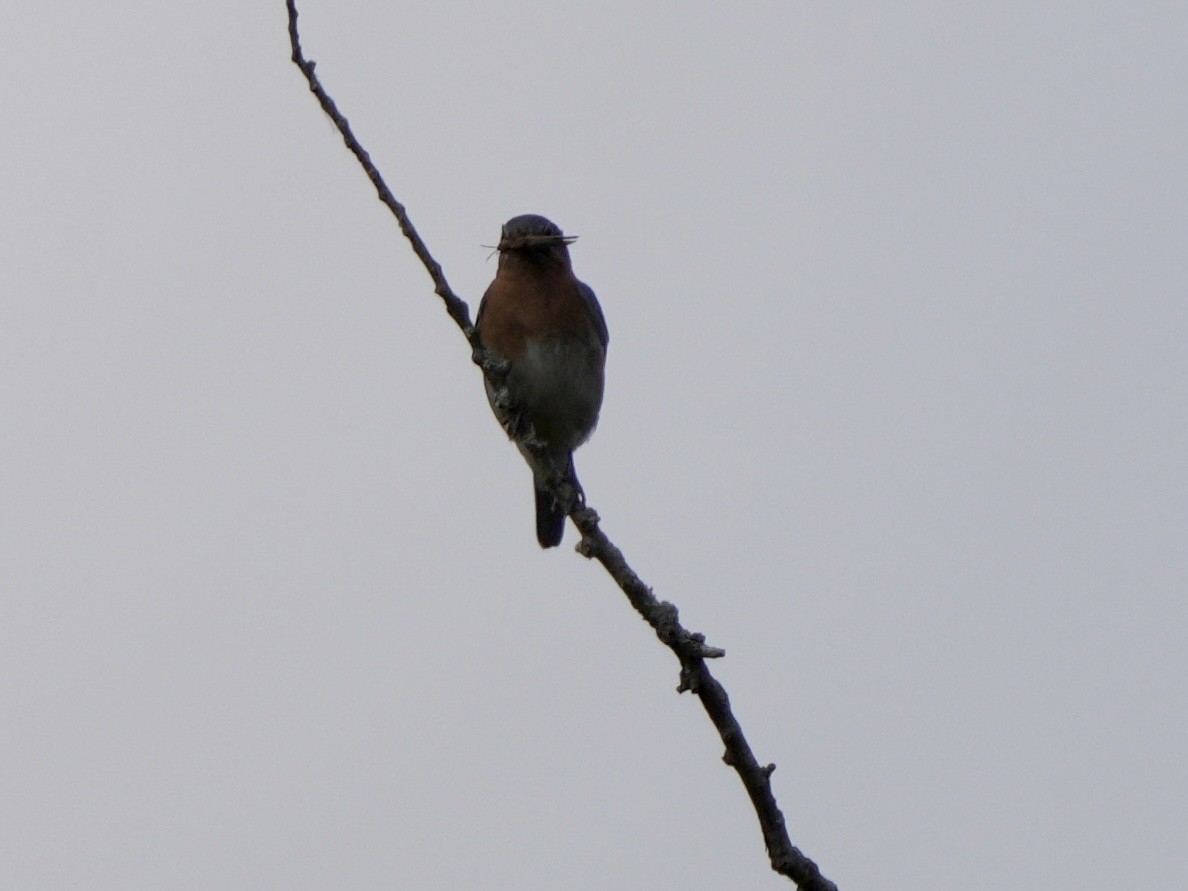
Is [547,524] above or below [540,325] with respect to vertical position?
below

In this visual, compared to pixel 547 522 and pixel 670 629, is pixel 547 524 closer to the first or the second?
pixel 547 522

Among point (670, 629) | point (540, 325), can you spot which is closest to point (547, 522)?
point (540, 325)

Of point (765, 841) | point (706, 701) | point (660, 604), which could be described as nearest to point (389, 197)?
point (660, 604)

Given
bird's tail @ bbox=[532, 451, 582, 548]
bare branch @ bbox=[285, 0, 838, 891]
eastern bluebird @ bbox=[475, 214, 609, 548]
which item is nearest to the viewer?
bare branch @ bbox=[285, 0, 838, 891]

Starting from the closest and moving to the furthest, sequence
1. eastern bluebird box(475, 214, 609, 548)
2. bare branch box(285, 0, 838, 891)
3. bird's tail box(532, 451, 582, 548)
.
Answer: bare branch box(285, 0, 838, 891)
eastern bluebird box(475, 214, 609, 548)
bird's tail box(532, 451, 582, 548)

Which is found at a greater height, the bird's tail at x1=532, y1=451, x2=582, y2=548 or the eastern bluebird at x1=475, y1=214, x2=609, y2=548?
the eastern bluebird at x1=475, y1=214, x2=609, y2=548

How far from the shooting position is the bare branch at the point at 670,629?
3.53m

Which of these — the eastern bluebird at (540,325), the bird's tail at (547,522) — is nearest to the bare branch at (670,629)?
the eastern bluebird at (540,325)

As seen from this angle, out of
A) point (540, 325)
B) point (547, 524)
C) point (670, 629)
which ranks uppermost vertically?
point (540, 325)

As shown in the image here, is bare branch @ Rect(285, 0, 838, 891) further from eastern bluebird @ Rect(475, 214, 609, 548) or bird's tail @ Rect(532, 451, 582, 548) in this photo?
bird's tail @ Rect(532, 451, 582, 548)

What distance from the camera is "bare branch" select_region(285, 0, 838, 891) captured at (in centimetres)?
353

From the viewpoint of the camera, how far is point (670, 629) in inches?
161

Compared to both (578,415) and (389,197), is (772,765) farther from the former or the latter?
(578,415)

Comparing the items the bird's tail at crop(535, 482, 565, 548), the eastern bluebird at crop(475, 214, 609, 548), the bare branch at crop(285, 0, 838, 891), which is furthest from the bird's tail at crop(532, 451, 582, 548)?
the bare branch at crop(285, 0, 838, 891)
